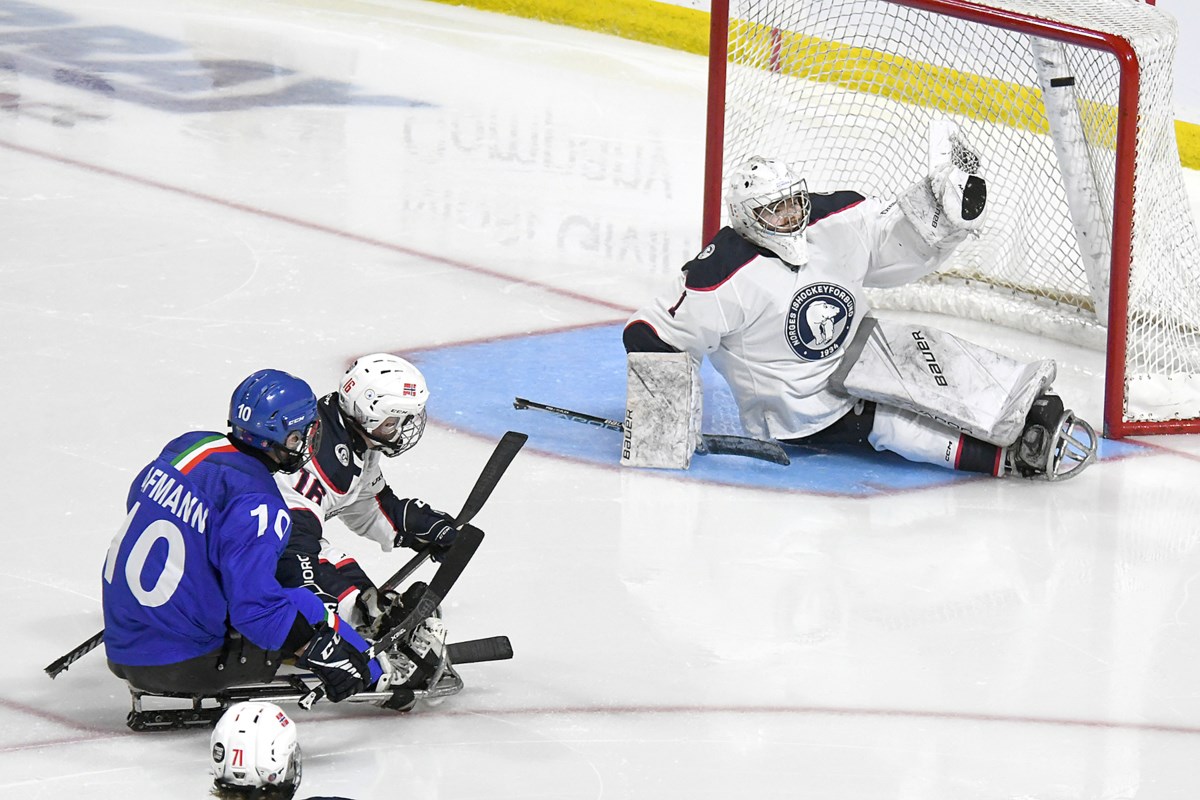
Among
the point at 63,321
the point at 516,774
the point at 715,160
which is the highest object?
the point at 715,160

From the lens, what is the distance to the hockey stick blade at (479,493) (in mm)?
3359

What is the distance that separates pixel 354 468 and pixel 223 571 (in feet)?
1.52

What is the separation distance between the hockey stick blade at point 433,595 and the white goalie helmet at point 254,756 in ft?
1.76

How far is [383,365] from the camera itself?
324cm

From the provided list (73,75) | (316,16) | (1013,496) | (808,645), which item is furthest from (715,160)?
(316,16)

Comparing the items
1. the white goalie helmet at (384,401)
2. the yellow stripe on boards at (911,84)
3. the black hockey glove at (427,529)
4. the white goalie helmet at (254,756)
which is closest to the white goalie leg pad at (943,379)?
the yellow stripe on boards at (911,84)

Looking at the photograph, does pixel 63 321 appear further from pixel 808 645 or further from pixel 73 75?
pixel 73 75

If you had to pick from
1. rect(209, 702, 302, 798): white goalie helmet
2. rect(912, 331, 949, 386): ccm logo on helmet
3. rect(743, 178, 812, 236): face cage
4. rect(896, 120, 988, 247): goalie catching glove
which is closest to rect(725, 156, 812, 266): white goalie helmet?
rect(743, 178, 812, 236): face cage

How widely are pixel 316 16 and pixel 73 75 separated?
63.8 inches

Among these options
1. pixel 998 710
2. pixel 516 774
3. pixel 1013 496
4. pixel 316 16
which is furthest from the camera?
pixel 316 16

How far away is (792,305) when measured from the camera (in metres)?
4.39

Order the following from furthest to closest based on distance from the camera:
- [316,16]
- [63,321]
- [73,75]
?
[316,16], [73,75], [63,321]

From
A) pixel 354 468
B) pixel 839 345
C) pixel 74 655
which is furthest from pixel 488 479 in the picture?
pixel 839 345

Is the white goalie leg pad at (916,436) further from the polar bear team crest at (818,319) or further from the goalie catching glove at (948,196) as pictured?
the goalie catching glove at (948,196)
